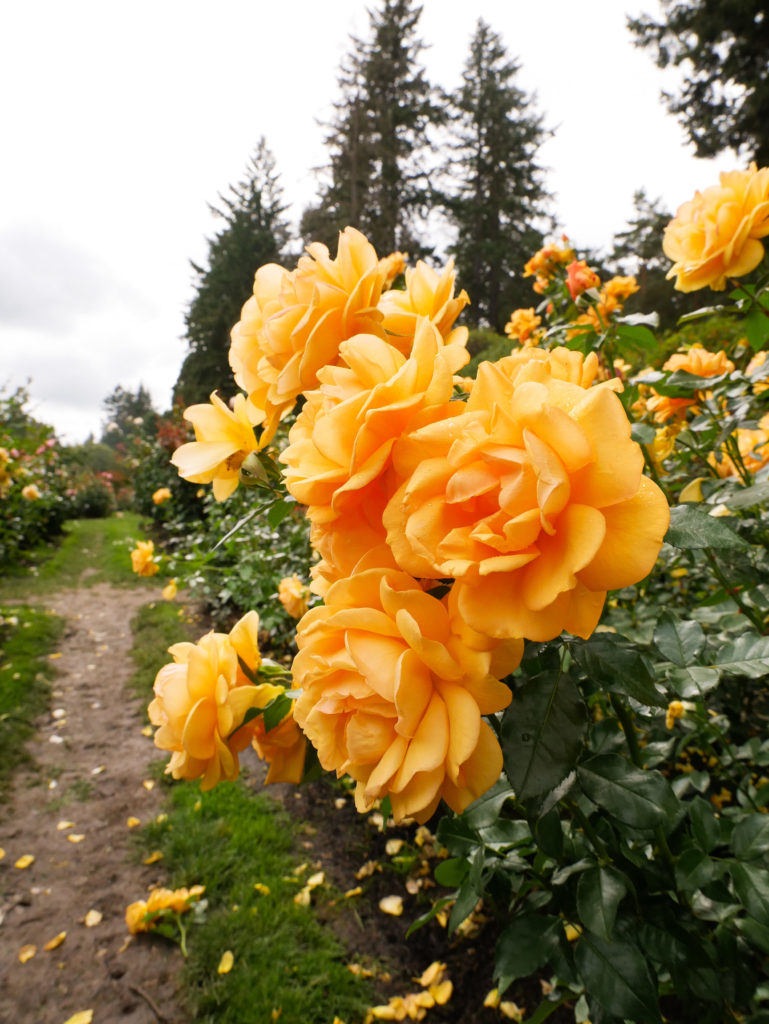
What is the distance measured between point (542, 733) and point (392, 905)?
196 centimetres

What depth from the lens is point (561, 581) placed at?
350 millimetres

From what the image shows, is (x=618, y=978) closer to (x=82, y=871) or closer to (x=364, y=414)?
(x=364, y=414)

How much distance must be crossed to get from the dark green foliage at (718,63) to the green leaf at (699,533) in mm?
11803

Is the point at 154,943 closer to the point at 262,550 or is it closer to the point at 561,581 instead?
the point at 262,550

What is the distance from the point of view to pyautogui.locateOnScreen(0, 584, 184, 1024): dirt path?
5.97 ft

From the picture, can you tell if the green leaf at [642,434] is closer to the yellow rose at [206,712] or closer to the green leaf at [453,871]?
the yellow rose at [206,712]

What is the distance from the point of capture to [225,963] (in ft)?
5.95

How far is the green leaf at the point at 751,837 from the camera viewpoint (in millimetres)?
846

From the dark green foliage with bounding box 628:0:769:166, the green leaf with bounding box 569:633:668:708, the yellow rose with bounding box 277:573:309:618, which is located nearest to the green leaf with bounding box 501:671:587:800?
the green leaf with bounding box 569:633:668:708

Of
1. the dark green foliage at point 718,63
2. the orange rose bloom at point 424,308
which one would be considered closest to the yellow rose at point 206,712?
the orange rose bloom at point 424,308

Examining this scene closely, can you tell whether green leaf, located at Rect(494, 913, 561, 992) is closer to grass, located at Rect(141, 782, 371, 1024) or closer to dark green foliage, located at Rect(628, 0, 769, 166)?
grass, located at Rect(141, 782, 371, 1024)

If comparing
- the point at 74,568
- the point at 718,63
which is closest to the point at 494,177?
the point at 718,63

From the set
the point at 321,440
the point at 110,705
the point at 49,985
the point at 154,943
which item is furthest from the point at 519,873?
the point at 110,705

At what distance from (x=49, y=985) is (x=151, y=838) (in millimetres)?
643
